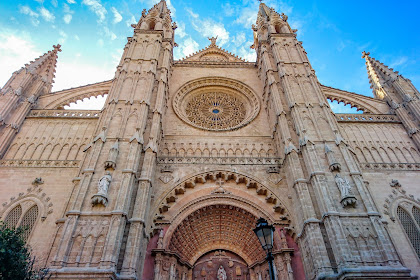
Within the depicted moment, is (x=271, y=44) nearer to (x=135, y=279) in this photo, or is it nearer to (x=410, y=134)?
(x=410, y=134)

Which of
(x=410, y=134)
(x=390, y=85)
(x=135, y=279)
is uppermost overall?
(x=390, y=85)

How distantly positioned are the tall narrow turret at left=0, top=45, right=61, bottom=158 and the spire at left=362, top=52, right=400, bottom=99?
2064cm

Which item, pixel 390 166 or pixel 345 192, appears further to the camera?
pixel 390 166

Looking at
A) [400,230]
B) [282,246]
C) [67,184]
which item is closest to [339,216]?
[282,246]

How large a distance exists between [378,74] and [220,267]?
16.1 meters

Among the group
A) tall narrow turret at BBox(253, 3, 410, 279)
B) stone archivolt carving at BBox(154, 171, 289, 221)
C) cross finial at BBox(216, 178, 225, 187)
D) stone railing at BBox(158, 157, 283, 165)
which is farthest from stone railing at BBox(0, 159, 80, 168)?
tall narrow turret at BBox(253, 3, 410, 279)

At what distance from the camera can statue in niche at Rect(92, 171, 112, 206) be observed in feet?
34.3

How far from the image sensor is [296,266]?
10.8 metres

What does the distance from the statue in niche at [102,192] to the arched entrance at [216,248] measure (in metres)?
2.55

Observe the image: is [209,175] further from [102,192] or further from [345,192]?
[345,192]

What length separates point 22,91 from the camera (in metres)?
16.6

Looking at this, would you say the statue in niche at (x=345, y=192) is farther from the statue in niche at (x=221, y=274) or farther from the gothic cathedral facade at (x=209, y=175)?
the statue in niche at (x=221, y=274)

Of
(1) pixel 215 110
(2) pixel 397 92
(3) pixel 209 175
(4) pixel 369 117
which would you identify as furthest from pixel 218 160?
(2) pixel 397 92

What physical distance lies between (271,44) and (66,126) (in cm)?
1330
